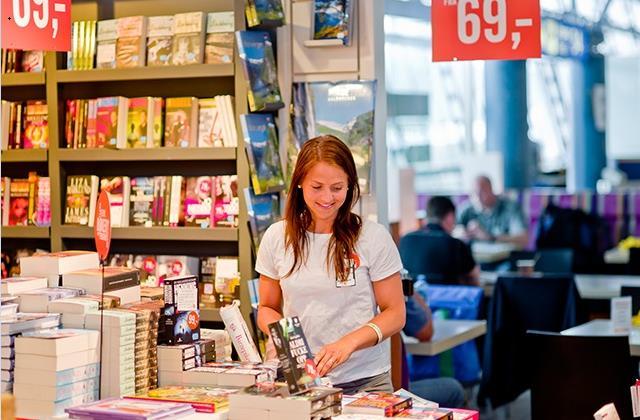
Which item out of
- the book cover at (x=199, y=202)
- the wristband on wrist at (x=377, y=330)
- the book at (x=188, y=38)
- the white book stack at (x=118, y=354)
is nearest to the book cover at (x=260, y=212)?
the book cover at (x=199, y=202)

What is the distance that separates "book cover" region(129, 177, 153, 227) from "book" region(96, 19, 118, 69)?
1.98 ft

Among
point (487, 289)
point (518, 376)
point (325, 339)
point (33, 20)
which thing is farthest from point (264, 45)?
point (487, 289)

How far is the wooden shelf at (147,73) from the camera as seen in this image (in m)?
5.29

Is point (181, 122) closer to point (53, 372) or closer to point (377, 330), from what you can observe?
point (377, 330)

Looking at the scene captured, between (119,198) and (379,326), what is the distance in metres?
2.14

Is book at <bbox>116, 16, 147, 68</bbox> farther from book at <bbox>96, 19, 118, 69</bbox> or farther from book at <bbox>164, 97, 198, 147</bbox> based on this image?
book at <bbox>164, 97, 198, 147</bbox>

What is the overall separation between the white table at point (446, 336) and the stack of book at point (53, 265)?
2.43 meters

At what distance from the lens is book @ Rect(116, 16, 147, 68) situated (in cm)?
550

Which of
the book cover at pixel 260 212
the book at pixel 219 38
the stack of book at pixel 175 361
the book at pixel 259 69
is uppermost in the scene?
the book at pixel 219 38

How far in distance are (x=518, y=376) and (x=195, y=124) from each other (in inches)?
116

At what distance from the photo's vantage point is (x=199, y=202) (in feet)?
17.9

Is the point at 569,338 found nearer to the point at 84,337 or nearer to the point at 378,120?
the point at 378,120

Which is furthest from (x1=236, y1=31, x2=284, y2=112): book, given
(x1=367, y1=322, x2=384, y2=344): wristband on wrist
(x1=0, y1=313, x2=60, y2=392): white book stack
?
(x1=0, y1=313, x2=60, y2=392): white book stack

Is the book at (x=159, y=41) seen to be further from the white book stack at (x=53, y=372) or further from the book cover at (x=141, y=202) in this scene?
the white book stack at (x=53, y=372)
